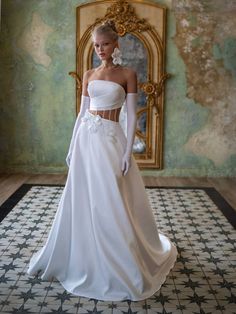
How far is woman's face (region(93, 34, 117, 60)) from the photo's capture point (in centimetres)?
264

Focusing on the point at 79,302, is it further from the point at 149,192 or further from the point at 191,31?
the point at 191,31

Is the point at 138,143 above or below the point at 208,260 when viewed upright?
above

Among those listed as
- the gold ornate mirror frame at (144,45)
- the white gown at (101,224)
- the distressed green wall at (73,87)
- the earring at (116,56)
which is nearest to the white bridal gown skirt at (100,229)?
the white gown at (101,224)

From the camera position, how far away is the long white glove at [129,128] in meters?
2.74

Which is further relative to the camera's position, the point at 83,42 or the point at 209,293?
the point at 83,42

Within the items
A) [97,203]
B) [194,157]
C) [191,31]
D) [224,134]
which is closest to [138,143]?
[194,157]

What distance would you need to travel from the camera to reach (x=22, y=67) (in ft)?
19.7

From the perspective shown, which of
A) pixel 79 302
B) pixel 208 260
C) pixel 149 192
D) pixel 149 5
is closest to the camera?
pixel 79 302

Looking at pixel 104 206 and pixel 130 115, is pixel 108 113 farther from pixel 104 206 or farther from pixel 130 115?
pixel 104 206

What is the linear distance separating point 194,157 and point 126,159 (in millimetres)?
3609

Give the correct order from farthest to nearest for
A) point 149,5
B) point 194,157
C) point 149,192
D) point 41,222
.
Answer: point 194,157 < point 149,5 < point 149,192 < point 41,222

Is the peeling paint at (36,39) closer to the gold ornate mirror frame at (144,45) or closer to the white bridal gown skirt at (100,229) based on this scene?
the gold ornate mirror frame at (144,45)

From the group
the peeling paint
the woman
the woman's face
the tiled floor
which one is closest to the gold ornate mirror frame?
the peeling paint

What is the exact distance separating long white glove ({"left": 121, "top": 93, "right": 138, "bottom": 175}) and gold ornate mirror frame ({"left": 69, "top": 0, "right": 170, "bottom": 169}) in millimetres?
3282
